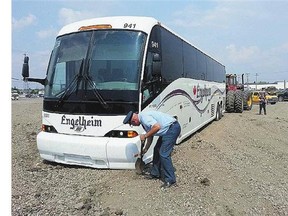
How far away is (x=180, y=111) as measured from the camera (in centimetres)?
948

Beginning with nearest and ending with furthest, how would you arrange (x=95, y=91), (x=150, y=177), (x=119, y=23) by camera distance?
1. (x=150, y=177)
2. (x=95, y=91)
3. (x=119, y=23)

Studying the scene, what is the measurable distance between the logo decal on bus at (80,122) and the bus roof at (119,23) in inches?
81.0

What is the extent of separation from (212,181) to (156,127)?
1.77 m

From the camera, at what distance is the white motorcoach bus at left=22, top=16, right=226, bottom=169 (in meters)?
6.41

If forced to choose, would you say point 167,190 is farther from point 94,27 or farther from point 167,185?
point 94,27

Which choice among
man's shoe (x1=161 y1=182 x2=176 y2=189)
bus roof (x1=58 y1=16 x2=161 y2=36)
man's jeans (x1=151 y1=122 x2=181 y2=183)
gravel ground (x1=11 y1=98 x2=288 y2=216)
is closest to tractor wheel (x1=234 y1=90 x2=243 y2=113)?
gravel ground (x1=11 y1=98 x2=288 y2=216)


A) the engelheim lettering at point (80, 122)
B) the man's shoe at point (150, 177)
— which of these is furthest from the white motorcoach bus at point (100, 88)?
the man's shoe at point (150, 177)

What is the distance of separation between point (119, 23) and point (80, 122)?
233 cm

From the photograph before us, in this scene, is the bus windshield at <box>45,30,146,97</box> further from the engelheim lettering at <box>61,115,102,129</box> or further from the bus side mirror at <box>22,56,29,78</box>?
the bus side mirror at <box>22,56,29,78</box>

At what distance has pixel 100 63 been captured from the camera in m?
6.71

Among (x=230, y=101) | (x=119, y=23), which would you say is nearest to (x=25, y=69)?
(x=119, y=23)

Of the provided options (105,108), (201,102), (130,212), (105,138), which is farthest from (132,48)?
(201,102)

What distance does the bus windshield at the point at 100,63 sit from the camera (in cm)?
657

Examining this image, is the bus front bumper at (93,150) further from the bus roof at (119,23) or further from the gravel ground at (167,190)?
the bus roof at (119,23)
